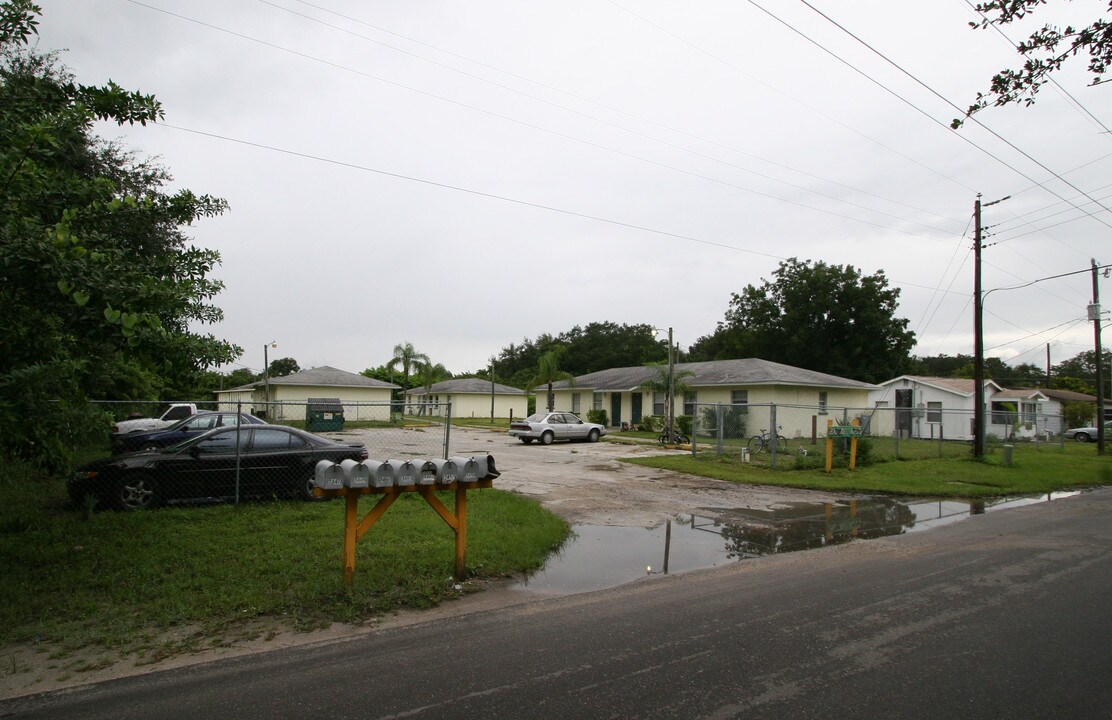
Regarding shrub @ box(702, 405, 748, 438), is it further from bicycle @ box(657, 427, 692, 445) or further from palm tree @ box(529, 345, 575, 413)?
palm tree @ box(529, 345, 575, 413)

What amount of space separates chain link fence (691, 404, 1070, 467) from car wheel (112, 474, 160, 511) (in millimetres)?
14488

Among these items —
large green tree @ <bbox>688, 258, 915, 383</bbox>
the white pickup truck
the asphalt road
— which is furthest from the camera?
large green tree @ <bbox>688, 258, 915, 383</bbox>

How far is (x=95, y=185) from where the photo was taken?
6238 mm

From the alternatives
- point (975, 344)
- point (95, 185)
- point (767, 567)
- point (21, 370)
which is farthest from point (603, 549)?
point (975, 344)

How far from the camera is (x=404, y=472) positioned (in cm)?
619

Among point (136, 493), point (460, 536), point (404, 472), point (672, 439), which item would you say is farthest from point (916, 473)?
point (136, 493)

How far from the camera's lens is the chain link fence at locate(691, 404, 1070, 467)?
20.1m

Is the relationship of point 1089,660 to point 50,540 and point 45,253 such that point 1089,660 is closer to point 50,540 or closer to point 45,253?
point 45,253

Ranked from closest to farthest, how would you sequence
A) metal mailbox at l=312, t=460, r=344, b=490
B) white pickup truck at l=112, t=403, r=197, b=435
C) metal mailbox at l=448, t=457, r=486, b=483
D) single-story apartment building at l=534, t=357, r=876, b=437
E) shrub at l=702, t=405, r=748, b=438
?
1. metal mailbox at l=312, t=460, r=344, b=490
2. metal mailbox at l=448, t=457, r=486, b=483
3. white pickup truck at l=112, t=403, r=197, b=435
4. shrub at l=702, t=405, r=748, b=438
5. single-story apartment building at l=534, t=357, r=876, b=437

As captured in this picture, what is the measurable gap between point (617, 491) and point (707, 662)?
9.12 meters

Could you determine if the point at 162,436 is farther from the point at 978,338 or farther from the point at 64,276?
the point at 978,338

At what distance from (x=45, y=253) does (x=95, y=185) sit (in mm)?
1768

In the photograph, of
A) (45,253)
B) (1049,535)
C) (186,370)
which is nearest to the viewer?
(45,253)

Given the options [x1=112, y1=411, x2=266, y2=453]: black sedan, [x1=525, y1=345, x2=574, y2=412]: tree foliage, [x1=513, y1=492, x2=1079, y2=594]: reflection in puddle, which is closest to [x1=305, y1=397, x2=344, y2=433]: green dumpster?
[x1=112, y1=411, x2=266, y2=453]: black sedan
